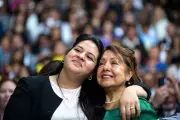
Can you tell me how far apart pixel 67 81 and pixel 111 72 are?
13.7 inches

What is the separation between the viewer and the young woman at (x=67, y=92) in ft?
11.0

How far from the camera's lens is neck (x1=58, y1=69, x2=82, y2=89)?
352 cm

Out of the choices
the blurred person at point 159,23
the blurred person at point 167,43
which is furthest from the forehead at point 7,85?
the blurred person at point 159,23

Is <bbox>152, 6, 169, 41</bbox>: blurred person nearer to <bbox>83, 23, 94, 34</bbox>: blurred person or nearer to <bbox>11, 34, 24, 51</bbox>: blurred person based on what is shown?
<bbox>83, 23, 94, 34</bbox>: blurred person

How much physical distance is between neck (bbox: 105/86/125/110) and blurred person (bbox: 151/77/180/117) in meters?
0.91

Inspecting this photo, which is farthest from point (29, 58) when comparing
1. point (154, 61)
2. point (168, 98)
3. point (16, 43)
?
point (168, 98)

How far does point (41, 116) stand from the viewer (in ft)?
10.9

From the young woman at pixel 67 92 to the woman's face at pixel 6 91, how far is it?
973 mm

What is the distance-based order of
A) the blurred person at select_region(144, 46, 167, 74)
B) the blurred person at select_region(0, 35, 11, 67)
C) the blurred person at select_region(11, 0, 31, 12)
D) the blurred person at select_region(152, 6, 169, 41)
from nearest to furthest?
the blurred person at select_region(0, 35, 11, 67) < the blurred person at select_region(144, 46, 167, 74) < the blurred person at select_region(11, 0, 31, 12) < the blurred person at select_region(152, 6, 169, 41)

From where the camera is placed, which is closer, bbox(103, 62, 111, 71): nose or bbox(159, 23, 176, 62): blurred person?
bbox(103, 62, 111, 71): nose

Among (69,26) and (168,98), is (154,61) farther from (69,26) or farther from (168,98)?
(168,98)

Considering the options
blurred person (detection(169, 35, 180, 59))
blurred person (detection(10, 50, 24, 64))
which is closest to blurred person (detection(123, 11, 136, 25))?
blurred person (detection(169, 35, 180, 59))

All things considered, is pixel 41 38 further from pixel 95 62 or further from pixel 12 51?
pixel 95 62

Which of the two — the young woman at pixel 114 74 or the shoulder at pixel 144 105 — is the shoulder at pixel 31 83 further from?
the shoulder at pixel 144 105
